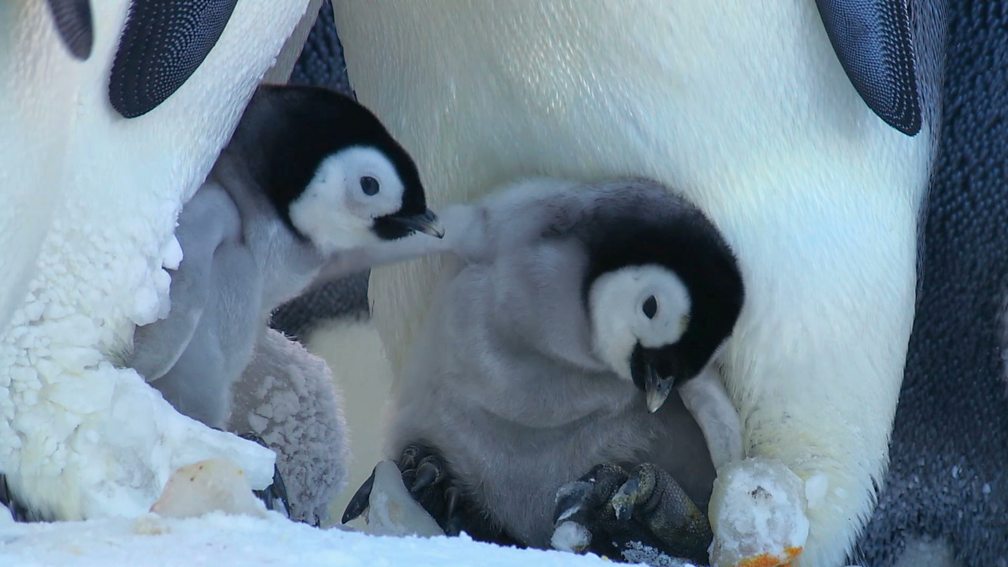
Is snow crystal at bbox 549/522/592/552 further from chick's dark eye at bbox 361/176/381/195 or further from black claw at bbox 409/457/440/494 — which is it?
chick's dark eye at bbox 361/176/381/195

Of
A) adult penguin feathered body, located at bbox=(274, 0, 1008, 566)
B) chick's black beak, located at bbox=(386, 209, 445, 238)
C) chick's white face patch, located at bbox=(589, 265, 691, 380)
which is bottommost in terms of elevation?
adult penguin feathered body, located at bbox=(274, 0, 1008, 566)

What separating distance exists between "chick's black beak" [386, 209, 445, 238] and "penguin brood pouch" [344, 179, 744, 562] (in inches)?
4.8

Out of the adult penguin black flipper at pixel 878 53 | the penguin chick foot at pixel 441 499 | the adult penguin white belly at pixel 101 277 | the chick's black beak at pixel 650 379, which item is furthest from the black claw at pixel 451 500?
the adult penguin black flipper at pixel 878 53

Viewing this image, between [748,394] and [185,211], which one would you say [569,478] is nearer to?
[748,394]

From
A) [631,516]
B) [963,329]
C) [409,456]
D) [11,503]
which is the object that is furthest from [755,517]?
[11,503]

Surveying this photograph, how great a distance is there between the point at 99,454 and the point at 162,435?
46 mm

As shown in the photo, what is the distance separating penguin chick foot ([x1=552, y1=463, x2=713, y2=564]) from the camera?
4.29 ft

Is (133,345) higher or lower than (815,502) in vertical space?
higher

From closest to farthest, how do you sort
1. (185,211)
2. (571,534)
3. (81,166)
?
(81,166) < (185,211) < (571,534)

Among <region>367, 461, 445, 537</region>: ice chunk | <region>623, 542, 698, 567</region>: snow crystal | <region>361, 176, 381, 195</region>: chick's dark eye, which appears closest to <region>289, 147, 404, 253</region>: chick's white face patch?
<region>361, 176, 381, 195</region>: chick's dark eye

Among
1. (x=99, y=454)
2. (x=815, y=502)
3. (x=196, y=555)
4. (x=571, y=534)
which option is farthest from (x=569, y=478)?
(x=196, y=555)

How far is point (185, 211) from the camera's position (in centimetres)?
117

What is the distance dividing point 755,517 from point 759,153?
310 millimetres

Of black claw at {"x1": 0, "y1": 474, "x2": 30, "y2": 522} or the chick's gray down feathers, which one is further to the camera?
the chick's gray down feathers
